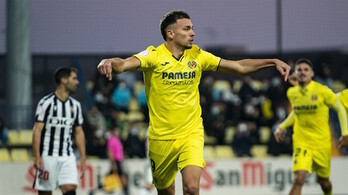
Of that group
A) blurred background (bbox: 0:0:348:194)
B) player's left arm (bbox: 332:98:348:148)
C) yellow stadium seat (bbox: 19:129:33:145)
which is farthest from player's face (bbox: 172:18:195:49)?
yellow stadium seat (bbox: 19:129:33:145)

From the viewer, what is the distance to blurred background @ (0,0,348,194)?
634 inches

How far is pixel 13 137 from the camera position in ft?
51.6

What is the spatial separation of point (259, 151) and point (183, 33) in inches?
361

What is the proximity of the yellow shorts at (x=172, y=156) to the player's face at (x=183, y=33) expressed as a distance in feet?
2.85

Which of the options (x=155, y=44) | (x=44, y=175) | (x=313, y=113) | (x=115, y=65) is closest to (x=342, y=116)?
(x=313, y=113)

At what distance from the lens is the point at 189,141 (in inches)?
301

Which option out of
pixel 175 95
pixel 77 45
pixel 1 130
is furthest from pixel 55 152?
pixel 77 45

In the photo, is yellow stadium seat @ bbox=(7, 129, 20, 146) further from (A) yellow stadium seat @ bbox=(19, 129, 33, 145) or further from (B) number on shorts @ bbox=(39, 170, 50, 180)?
(B) number on shorts @ bbox=(39, 170, 50, 180)

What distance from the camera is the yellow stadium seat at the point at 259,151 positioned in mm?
16400

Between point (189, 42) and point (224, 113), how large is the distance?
982 cm

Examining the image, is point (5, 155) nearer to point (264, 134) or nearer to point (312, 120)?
point (264, 134)

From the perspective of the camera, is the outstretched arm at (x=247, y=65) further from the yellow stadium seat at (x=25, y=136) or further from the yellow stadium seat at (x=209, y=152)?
the yellow stadium seat at (x=209, y=152)

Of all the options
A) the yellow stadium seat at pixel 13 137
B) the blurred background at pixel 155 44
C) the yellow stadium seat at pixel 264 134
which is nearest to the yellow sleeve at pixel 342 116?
the blurred background at pixel 155 44

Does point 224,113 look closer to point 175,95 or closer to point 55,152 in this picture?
point 55,152
